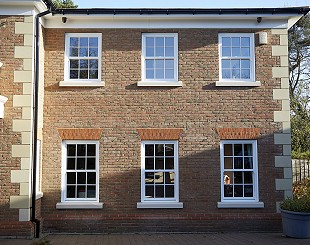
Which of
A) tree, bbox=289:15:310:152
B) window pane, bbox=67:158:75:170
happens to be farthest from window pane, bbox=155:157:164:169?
tree, bbox=289:15:310:152

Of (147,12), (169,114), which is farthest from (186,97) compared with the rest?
(147,12)

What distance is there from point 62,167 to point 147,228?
9.33 ft

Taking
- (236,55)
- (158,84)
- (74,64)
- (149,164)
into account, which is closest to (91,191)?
(149,164)

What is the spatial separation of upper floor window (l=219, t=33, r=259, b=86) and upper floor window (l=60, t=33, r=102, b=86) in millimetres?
3515

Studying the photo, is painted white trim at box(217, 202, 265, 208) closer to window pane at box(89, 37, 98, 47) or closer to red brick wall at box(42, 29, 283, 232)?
red brick wall at box(42, 29, 283, 232)

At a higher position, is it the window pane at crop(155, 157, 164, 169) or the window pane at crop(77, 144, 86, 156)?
the window pane at crop(77, 144, 86, 156)

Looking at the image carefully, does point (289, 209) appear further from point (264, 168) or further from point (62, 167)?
point (62, 167)

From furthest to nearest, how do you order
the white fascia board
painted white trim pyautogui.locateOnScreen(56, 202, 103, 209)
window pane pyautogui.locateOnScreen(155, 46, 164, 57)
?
window pane pyautogui.locateOnScreen(155, 46, 164, 57) < the white fascia board < painted white trim pyautogui.locateOnScreen(56, 202, 103, 209)

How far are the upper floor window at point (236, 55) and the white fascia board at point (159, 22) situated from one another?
31 cm

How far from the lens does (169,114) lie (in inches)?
470

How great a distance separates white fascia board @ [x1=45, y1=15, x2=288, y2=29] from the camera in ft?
39.1

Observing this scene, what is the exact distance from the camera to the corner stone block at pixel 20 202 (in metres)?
10.6

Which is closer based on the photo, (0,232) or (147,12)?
(0,232)

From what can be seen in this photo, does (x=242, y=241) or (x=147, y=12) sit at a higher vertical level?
(x=147, y=12)
